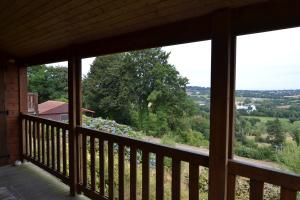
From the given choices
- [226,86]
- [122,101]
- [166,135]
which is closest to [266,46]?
[226,86]

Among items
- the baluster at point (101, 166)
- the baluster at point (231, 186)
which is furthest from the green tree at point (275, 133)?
the baluster at point (101, 166)

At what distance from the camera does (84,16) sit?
246 centimetres

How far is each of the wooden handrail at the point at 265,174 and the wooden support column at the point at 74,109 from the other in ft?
7.35

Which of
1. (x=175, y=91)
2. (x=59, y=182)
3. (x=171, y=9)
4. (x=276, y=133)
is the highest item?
(x=171, y=9)

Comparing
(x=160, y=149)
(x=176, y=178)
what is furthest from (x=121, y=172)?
(x=176, y=178)

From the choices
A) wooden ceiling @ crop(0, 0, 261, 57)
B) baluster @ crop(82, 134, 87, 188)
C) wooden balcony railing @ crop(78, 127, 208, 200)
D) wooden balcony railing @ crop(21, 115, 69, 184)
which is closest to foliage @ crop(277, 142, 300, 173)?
wooden balcony railing @ crop(78, 127, 208, 200)

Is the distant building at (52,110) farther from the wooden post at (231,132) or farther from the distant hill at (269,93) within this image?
the wooden post at (231,132)

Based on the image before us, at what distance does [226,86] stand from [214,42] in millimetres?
318

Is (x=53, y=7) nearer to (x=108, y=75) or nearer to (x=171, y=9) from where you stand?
(x=171, y=9)

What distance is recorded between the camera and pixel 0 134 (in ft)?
15.7

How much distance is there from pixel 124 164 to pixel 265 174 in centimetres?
154

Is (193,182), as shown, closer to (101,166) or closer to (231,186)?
(231,186)

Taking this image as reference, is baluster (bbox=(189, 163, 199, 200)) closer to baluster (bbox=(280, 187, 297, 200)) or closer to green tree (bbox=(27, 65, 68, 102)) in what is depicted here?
baluster (bbox=(280, 187, 297, 200))

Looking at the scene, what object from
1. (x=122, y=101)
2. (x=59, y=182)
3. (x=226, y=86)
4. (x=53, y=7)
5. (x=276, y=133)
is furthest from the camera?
(x=122, y=101)
